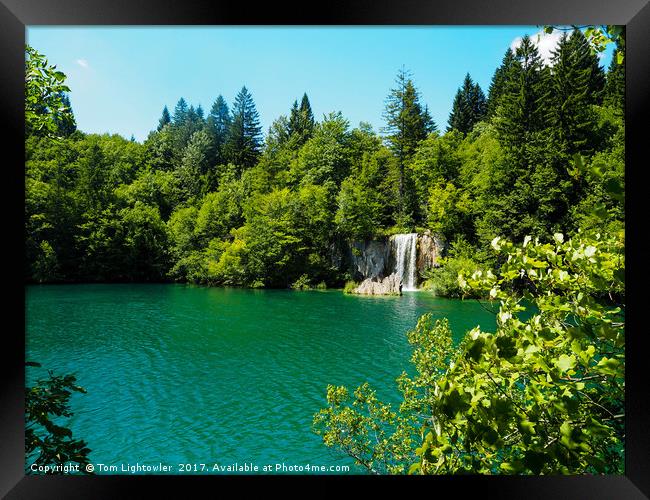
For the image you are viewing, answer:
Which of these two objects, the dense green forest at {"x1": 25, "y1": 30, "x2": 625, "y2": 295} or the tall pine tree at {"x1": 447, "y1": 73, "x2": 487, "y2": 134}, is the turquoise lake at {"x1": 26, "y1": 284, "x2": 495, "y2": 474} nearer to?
the dense green forest at {"x1": 25, "y1": 30, "x2": 625, "y2": 295}

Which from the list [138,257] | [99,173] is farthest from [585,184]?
[99,173]

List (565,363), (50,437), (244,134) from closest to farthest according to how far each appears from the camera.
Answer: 1. (565,363)
2. (50,437)
3. (244,134)

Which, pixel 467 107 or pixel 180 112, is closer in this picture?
pixel 467 107

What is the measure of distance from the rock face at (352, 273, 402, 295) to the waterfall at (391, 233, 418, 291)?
1.42ft

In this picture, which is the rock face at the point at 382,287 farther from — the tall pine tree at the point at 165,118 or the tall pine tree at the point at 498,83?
the tall pine tree at the point at 165,118

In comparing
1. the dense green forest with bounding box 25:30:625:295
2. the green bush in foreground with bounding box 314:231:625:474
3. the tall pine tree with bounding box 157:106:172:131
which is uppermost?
the tall pine tree with bounding box 157:106:172:131

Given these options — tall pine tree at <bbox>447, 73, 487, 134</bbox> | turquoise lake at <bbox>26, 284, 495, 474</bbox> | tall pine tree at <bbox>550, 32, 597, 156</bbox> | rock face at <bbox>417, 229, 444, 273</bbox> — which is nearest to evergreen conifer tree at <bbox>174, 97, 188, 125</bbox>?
turquoise lake at <bbox>26, 284, 495, 474</bbox>

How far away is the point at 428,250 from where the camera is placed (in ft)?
62.5

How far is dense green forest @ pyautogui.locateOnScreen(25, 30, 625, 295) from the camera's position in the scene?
16797 millimetres

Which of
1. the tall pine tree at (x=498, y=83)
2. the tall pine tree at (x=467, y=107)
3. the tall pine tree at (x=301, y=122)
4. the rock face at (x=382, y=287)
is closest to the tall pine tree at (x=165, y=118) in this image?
the tall pine tree at (x=301, y=122)

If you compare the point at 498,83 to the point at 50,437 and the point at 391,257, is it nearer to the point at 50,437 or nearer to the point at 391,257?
the point at 391,257

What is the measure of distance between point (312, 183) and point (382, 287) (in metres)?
8.18
